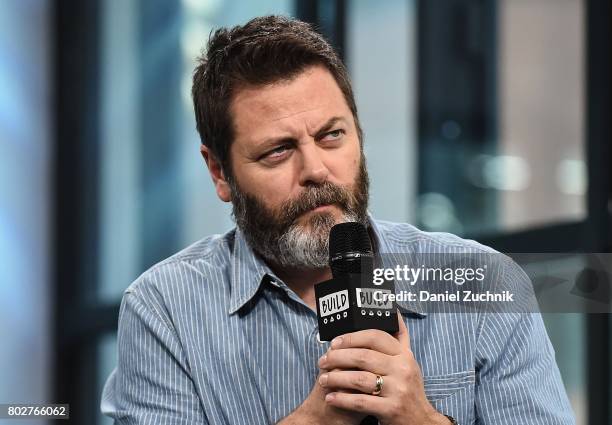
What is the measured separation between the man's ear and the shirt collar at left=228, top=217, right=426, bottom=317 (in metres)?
0.13

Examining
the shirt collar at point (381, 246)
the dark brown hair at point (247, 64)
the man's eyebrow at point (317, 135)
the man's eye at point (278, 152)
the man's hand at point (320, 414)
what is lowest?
the man's hand at point (320, 414)

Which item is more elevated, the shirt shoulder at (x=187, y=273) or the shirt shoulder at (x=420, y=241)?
the shirt shoulder at (x=420, y=241)

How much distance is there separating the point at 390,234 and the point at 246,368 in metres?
0.36

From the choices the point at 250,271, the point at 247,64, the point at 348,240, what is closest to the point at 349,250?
the point at 348,240

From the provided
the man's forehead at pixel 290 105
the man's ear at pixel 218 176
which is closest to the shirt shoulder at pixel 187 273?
the man's ear at pixel 218 176

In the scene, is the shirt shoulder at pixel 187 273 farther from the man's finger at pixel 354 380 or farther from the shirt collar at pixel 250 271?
the man's finger at pixel 354 380

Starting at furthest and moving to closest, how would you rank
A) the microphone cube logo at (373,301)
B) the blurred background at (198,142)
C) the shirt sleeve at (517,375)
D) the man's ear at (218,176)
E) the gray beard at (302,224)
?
the blurred background at (198,142) < the man's ear at (218,176) < the gray beard at (302,224) < the shirt sleeve at (517,375) < the microphone cube logo at (373,301)

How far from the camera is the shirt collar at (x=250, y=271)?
5.52ft

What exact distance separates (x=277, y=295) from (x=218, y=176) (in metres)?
0.30

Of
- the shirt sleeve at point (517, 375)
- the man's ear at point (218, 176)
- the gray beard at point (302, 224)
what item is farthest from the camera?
the man's ear at point (218, 176)

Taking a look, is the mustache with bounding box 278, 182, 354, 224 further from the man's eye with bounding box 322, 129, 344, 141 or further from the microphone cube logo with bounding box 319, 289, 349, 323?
the microphone cube logo with bounding box 319, 289, 349, 323

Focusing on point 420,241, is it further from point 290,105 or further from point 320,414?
point 320,414

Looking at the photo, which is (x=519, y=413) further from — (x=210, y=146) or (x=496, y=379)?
(x=210, y=146)

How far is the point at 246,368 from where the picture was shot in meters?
1.64
